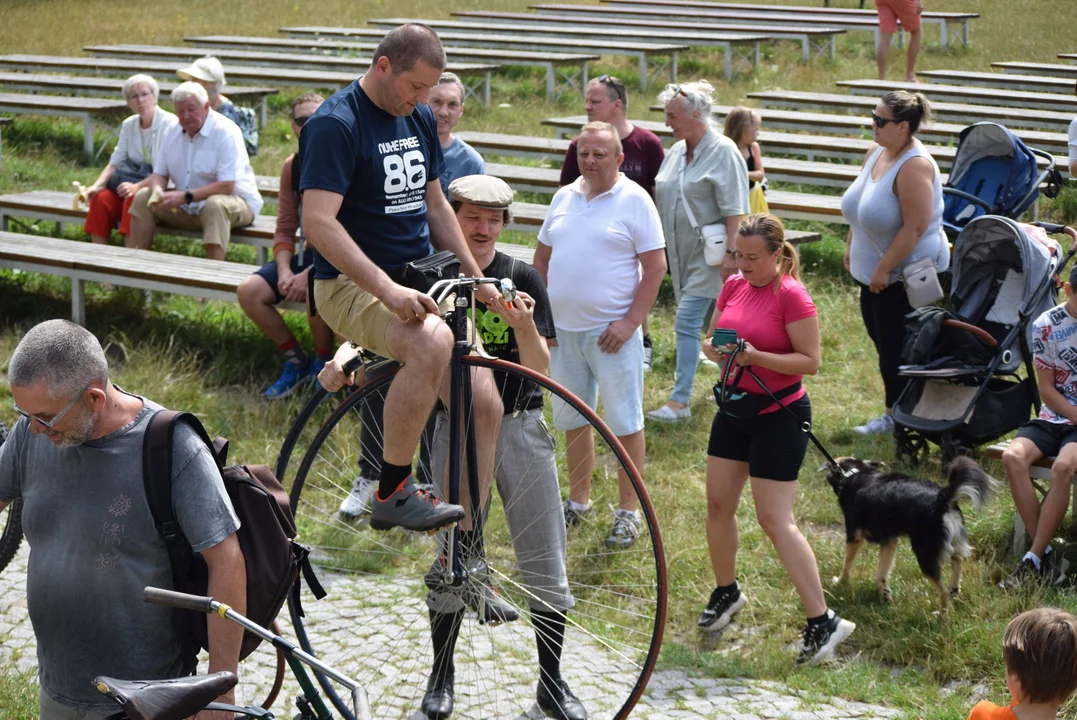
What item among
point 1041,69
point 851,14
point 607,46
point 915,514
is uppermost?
point 851,14

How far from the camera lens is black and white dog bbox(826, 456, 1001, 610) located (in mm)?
4820

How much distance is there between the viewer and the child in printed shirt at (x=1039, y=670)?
123 inches

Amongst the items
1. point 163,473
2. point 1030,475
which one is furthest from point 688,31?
point 163,473

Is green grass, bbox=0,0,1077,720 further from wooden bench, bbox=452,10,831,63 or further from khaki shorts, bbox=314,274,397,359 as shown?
wooden bench, bbox=452,10,831,63

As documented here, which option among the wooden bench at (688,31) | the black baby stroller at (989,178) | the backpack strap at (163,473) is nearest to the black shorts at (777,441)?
the backpack strap at (163,473)

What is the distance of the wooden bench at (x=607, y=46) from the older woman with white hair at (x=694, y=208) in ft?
33.3

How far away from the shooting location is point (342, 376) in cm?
411

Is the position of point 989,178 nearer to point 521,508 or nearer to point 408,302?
point 521,508

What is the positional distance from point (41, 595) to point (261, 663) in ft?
5.83

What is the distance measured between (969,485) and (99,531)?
10.4 ft

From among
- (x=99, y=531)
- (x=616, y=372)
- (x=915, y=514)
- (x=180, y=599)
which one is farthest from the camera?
(x=616, y=372)

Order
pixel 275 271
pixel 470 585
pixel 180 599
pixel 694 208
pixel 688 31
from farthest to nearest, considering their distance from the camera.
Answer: pixel 688 31 → pixel 275 271 → pixel 694 208 → pixel 470 585 → pixel 180 599

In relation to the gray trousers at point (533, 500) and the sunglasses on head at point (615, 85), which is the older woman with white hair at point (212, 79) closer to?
the sunglasses on head at point (615, 85)

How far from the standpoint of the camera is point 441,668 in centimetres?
447
